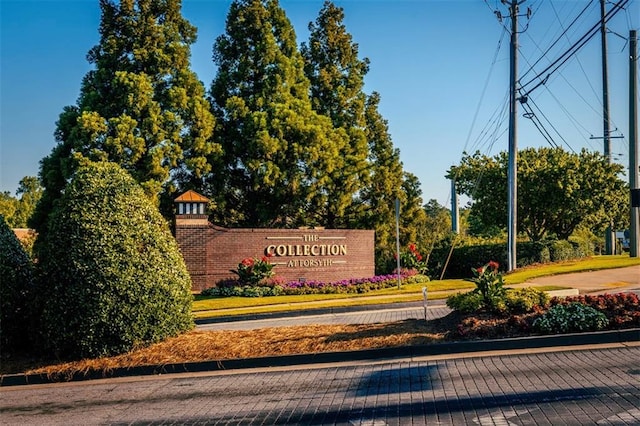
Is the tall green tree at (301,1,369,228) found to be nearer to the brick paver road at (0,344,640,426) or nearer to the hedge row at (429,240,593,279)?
the hedge row at (429,240,593,279)

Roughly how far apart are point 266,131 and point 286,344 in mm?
21210

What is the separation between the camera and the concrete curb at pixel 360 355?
31.4 feet

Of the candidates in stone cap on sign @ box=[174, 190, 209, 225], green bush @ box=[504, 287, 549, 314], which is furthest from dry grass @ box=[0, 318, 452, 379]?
stone cap on sign @ box=[174, 190, 209, 225]

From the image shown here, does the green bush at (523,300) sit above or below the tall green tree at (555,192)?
below

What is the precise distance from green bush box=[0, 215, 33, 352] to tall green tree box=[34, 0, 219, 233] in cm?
1717

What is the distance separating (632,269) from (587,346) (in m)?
15.6

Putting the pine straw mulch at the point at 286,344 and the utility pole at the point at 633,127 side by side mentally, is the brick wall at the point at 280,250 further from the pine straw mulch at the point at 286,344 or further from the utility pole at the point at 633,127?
the pine straw mulch at the point at 286,344

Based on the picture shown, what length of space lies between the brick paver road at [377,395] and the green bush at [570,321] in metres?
0.73

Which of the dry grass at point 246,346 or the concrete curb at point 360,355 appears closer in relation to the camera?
the concrete curb at point 360,355

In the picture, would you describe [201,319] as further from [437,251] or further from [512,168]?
[437,251]

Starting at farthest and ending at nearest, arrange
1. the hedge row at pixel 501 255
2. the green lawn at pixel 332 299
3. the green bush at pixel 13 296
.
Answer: the hedge row at pixel 501 255, the green lawn at pixel 332 299, the green bush at pixel 13 296

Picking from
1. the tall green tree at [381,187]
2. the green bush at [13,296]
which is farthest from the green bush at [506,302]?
the tall green tree at [381,187]

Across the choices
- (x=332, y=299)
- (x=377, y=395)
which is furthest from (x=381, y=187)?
(x=377, y=395)

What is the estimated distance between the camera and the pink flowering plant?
1003 inches
